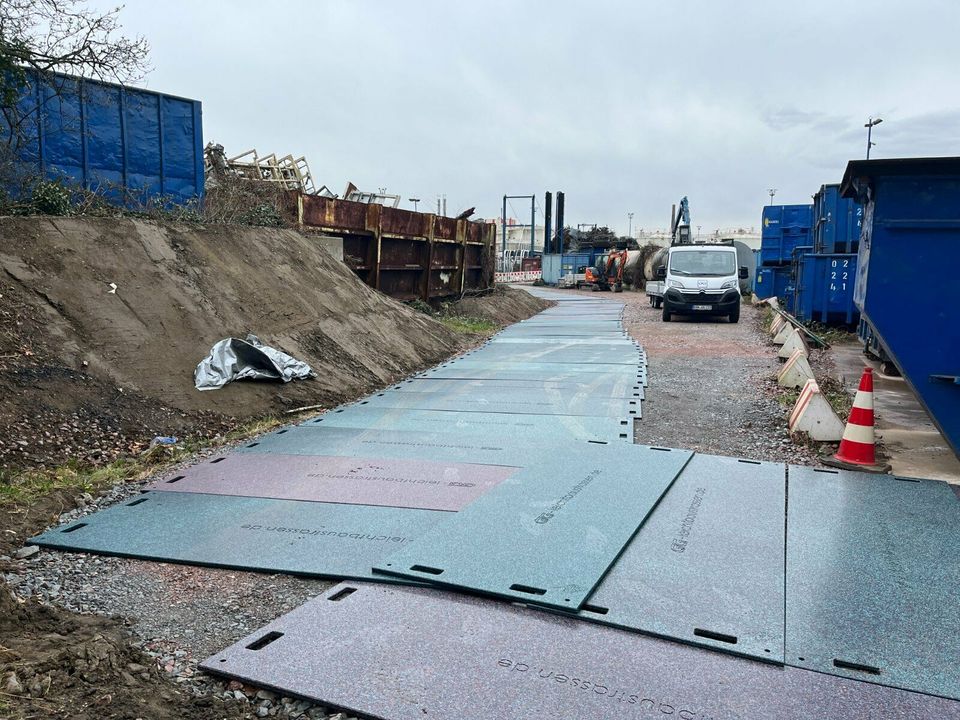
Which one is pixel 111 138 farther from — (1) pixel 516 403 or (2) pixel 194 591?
(2) pixel 194 591

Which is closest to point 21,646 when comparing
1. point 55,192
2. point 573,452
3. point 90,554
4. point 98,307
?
point 90,554

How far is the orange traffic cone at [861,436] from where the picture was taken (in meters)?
6.30

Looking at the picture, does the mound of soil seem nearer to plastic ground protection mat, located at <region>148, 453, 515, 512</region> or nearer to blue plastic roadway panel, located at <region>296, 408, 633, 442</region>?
plastic ground protection mat, located at <region>148, 453, 515, 512</region>

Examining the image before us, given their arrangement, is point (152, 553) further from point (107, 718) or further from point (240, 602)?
point (107, 718)

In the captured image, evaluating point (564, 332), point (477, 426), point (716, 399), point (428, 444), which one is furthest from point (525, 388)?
point (564, 332)

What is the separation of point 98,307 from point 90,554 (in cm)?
453

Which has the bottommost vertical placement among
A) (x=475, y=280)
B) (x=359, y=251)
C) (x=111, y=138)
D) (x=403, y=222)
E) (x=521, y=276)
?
(x=475, y=280)

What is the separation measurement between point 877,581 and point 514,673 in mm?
2227

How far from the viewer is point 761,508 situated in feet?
17.0

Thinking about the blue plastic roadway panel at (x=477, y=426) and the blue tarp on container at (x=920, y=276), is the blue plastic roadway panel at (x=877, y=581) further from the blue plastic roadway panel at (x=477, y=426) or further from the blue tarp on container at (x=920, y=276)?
the blue plastic roadway panel at (x=477, y=426)

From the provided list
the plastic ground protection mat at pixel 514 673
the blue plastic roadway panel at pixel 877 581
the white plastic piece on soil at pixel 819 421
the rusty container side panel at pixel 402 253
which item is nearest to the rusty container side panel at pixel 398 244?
the rusty container side panel at pixel 402 253

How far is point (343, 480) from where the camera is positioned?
595 cm

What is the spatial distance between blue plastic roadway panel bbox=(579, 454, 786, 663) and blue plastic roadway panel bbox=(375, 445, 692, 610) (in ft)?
0.41

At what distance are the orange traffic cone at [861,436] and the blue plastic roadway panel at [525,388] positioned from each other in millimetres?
3368
